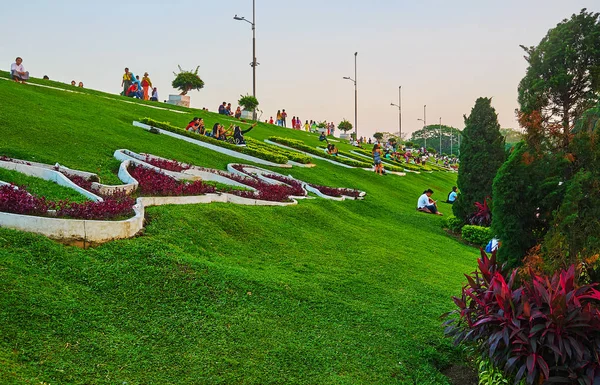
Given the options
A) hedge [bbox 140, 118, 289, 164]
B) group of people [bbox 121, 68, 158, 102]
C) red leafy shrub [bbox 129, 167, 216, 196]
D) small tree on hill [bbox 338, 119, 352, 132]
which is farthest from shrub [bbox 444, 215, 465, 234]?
small tree on hill [bbox 338, 119, 352, 132]

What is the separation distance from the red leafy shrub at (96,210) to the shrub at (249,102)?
103 ft

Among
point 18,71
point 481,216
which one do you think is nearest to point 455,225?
point 481,216

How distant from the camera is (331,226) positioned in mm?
10570

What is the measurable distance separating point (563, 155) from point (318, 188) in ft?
32.2

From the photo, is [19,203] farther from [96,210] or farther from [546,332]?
[546,332]

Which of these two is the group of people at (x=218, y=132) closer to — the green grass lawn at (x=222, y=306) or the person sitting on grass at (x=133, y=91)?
the green grass lawn at (x=222, y=306)

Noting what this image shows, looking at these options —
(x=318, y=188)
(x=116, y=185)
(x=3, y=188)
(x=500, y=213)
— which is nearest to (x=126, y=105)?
(x=318, y=188)

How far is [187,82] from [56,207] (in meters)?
34.2

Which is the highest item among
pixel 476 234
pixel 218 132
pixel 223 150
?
pixel 218 132

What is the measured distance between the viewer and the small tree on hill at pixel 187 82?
128ft

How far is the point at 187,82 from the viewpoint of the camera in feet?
129

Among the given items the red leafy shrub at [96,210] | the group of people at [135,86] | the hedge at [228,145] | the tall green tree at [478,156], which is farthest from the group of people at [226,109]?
the red leafy shrub at [96,210]

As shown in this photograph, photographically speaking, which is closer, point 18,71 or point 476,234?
point 476,234

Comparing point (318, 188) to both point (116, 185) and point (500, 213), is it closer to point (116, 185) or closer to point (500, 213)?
point (116, 185)
